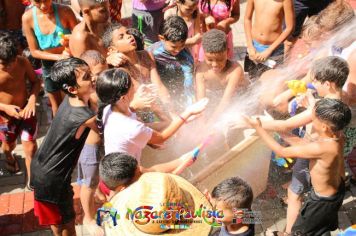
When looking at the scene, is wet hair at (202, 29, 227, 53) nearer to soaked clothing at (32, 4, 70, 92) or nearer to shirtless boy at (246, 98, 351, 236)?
shirtless boy at (246, 98, 351, 236)

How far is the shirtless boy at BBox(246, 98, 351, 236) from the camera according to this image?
142 inches

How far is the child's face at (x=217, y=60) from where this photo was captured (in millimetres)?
4633

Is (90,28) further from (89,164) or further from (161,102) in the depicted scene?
(89,164)

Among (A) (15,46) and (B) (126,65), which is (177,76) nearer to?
(B) (126,65)

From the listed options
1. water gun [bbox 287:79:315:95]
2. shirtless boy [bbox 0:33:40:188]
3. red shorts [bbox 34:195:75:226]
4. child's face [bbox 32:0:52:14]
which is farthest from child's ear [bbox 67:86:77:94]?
water gun [bbox 287:79:315:95]

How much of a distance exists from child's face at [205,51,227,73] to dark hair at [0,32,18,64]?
79.1 inches

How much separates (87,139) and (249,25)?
2.96 m

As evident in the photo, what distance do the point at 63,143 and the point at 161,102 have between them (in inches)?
50.7

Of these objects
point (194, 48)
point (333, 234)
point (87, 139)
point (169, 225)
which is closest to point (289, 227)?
point (333, 234)

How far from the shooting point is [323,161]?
3701 mm

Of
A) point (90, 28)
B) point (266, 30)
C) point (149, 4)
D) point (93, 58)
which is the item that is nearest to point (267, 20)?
point (266, 30)

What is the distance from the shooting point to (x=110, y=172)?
11.0ft

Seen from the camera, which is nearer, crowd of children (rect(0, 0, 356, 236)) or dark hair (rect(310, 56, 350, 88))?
crowd of children (rect(0, 0, 356, 236))

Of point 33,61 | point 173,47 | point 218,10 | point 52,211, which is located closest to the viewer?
point 52,211
